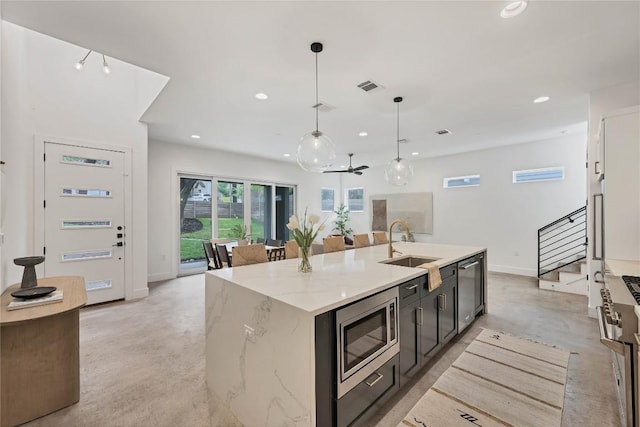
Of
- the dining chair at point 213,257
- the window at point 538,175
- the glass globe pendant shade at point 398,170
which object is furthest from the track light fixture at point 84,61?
the window at point 538,175

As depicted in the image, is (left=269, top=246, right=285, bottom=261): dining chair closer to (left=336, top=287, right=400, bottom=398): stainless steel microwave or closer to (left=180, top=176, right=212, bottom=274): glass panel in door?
(left=336, top=287, right=400, bottom=398): stainless steel microwave

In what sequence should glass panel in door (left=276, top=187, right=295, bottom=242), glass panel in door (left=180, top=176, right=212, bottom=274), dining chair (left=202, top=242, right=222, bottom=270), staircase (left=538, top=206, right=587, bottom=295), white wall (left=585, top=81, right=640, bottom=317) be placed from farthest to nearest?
glass panel in door (left=276, top=187, right=295, bottom=242) < glass panel in door (left=180, top=176, right=212, bottom=274) < staircase (left=538, top=206, right=587, bottom=295) < dining chair (left=202, top=242, right=222, bottom=270) < white wall (left=585, top=81, right=640, bottom=317)

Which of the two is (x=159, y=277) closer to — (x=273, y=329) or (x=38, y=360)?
(x=38, y=360)

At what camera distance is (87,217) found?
4.08 meters

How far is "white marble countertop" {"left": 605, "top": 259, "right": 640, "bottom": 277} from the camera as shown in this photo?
80.8 inches

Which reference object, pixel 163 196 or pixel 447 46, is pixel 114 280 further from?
pixel 447 46

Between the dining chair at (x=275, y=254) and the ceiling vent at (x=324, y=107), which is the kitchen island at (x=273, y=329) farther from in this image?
the ceiling vent at (x=324, y=107)

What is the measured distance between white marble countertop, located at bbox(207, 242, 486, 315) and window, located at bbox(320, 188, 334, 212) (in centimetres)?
639

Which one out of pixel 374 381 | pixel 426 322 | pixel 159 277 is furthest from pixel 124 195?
pixel 426 322

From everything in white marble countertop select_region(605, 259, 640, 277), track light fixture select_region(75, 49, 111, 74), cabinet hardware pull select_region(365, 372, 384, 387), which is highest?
track light fixture select_region(75, 49, 111, 74)

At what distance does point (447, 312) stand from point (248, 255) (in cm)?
207

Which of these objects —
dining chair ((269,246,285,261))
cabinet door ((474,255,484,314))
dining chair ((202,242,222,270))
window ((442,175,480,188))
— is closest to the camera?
cabinet door ((474,255,484,314))

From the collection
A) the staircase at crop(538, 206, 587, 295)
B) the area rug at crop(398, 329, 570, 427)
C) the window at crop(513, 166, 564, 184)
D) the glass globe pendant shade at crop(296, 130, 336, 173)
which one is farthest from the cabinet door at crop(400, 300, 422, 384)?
the window at crop(513, 166, 564, 184)

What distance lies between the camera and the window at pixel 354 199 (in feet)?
30.7
